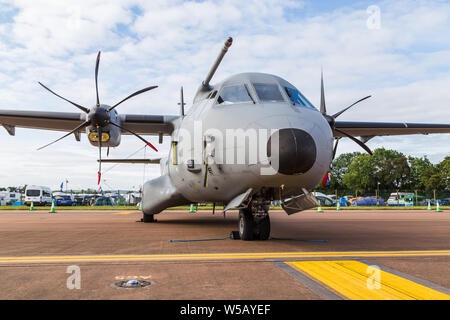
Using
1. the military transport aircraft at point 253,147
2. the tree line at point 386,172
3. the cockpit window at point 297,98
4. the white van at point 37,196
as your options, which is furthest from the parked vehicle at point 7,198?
the tree line at point 386,172

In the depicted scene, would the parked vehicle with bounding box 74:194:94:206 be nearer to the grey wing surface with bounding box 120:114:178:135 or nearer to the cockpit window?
the grey wing surface with bounding box 120:114:178:135

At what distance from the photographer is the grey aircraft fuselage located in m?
6.12

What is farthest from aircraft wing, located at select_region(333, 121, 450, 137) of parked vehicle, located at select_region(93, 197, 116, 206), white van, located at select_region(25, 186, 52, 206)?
white van, located at select_region(25, 186, 52, 206)

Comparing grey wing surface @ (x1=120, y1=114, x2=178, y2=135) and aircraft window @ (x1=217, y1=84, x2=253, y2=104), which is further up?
grey wing surface @ (x1=120, y1=114, x2=178, y2=135)

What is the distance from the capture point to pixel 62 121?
523 inches

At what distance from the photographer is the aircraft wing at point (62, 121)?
1251 cm

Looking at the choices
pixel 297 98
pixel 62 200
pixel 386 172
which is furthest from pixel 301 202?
pixel 386 172

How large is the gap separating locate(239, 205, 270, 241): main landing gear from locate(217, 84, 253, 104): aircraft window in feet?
7.22

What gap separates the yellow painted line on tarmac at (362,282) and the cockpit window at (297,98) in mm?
3199

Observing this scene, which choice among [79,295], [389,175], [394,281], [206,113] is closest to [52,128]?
[206,113]

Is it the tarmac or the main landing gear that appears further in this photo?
the main landing gear

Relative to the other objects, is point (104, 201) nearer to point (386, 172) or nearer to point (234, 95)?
point (234, 95)

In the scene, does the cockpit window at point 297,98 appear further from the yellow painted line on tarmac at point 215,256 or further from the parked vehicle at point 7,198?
the parked vehicle at point 7,198

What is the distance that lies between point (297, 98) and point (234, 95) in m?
1.27
